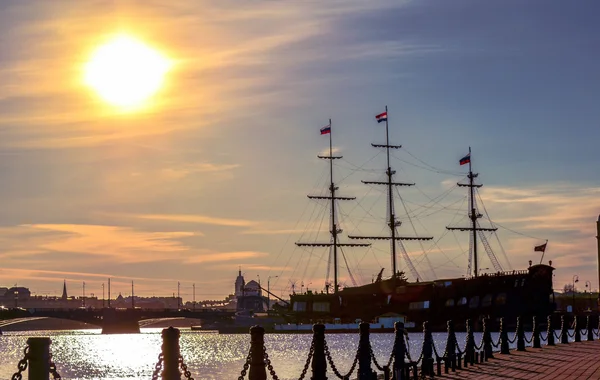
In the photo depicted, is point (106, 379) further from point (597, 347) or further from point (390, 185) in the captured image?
point (390, 185)

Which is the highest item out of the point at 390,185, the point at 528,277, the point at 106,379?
the point at 390,185

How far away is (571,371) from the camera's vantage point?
2581cm

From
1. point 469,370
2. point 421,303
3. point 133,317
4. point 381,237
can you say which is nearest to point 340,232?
point 381,237

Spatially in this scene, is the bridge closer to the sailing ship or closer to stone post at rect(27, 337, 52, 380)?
the sailing ship

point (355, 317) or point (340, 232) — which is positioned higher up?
point (340, 232)

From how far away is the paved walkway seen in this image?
2507 centimetres

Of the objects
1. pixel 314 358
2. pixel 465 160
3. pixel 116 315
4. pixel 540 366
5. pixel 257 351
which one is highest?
pixel 465 160

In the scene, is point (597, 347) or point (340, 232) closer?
point (597, 347)

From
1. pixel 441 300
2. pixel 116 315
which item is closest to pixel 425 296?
pixel 441 300

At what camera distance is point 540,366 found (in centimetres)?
2836

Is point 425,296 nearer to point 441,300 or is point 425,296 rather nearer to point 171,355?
point 441,300

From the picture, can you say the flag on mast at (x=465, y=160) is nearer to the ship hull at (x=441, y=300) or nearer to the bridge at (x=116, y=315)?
the ship hull at (x=441, y=300)

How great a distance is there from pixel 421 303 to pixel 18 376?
390 feet

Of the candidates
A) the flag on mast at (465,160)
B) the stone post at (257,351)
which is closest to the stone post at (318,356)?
the stone post at (257,351)
